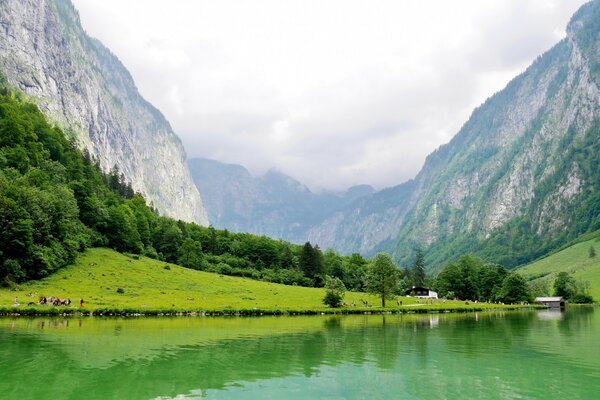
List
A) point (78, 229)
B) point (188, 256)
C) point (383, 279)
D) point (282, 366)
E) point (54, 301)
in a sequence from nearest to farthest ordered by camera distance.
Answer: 1. point (282, 366)
2. point (54, 301)
3. point (78, 229)
4. point (383, 279)
5. point (188, 256)

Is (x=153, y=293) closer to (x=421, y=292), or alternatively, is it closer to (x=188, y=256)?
(x=188, y=256)

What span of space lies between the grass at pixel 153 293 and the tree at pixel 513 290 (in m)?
47.9

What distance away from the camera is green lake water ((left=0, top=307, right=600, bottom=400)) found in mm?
23266

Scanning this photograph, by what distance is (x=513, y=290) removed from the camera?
174500 mm

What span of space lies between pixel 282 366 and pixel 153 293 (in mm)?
68021

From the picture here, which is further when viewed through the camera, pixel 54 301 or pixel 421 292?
pixel 421 292

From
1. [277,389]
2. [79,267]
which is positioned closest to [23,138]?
[79,267]

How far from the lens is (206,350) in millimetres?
37312

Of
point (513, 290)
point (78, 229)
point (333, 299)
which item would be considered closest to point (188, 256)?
point (78, 229)

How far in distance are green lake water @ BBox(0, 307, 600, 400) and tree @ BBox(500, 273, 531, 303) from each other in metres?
134

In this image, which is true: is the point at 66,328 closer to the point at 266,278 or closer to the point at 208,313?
the point at 208,313

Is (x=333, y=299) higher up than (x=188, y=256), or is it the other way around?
(x=188, y=256)

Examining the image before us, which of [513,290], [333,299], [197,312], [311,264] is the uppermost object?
[311,264]

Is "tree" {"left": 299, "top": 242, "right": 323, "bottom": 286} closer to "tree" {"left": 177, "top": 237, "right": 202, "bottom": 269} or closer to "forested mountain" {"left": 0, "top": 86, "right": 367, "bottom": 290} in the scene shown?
"forested mountain" {"left": 0, "top": 86, "right": 367, "bottom": 290}
